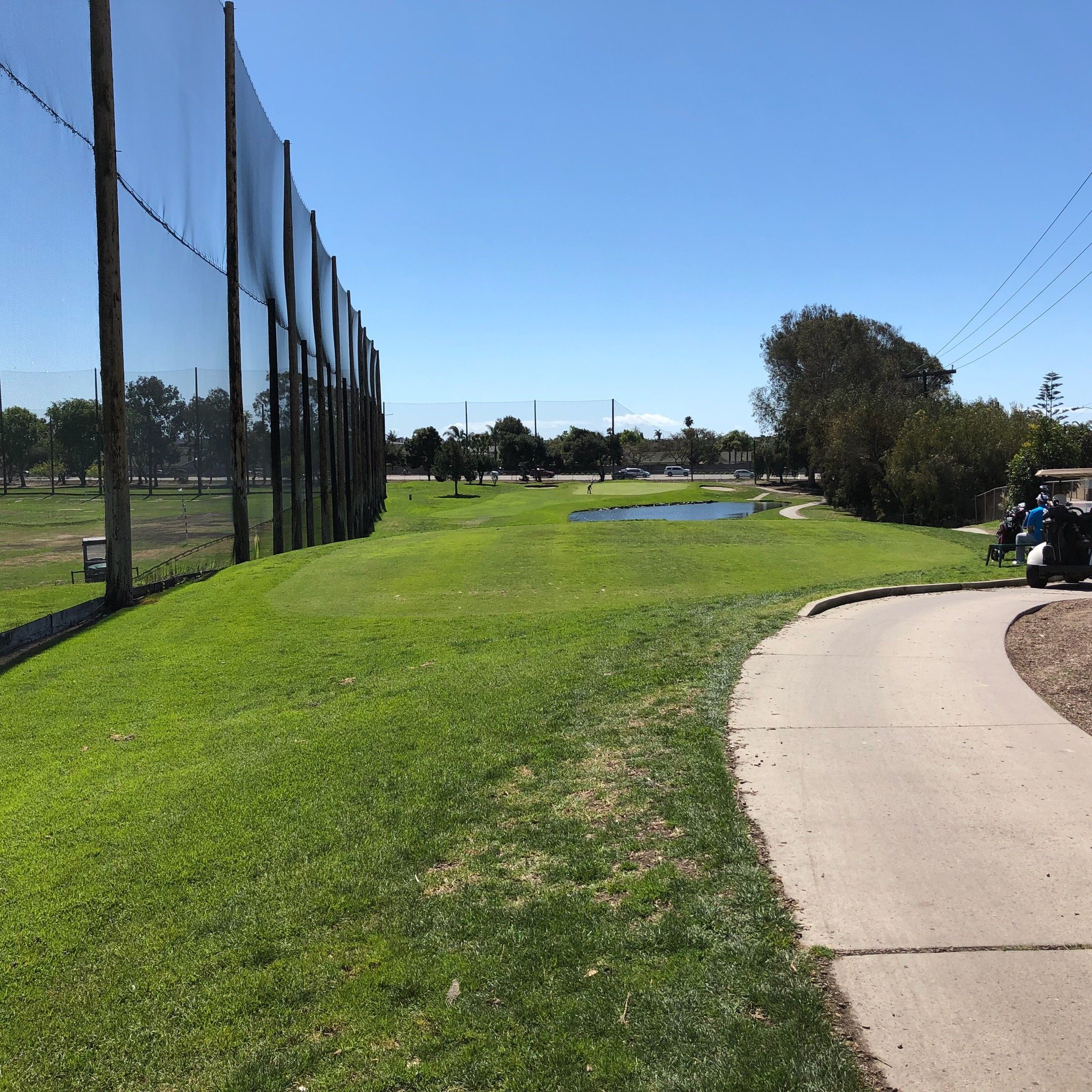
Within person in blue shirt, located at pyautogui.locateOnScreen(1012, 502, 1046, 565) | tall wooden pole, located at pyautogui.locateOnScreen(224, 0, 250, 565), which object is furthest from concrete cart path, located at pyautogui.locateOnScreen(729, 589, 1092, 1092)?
tall wooden pole, located at pyautogui.locateOnScreen(224, 0, 250, 565)

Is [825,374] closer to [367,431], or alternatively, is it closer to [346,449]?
[367,431]

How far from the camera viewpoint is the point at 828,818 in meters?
4.92

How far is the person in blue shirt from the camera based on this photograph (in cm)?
1517

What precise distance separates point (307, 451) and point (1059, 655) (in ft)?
79.6

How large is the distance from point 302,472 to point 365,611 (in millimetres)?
18165

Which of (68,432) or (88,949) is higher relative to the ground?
(68,432)

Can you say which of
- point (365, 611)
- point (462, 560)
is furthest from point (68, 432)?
point (462, 560)

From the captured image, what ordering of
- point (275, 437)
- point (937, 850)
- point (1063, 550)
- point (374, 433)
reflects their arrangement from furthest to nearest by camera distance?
1. point (374, 433)
2. point (275, 437)
3. point (1063, 550)
4. point (937, 850)

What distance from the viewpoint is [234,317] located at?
2036 centimetres

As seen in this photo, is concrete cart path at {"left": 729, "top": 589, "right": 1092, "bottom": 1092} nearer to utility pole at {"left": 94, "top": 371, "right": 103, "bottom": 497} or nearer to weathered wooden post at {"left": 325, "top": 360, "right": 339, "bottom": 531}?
utility pole at {"left": 94, "top": 371, "right": 103, "bottom": 497}

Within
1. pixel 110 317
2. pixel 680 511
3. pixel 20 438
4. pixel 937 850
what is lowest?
pixel 680 511

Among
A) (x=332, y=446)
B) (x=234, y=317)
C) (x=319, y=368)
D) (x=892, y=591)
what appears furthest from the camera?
(x=332, y=446)

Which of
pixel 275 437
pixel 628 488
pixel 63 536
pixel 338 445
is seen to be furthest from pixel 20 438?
pixel 628 488

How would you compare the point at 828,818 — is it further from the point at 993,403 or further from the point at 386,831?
the point at 993,403
